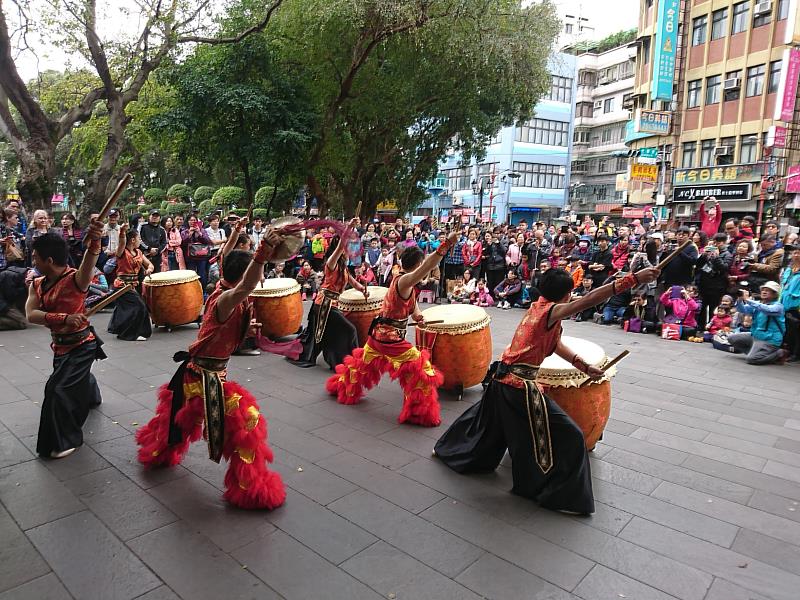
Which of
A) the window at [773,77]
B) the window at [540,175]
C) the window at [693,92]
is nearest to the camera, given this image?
the window at [773,77]

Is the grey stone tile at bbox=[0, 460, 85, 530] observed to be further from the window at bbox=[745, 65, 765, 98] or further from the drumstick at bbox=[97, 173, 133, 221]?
the window at bbox=[745, 65, 765, 98]

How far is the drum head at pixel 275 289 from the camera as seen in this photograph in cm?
729

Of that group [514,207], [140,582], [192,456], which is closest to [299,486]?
[192,456]

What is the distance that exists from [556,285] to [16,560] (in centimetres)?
310

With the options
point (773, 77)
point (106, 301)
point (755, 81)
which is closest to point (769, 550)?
point (106, 301)

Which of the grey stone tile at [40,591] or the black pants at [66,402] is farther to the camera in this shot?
the black pants at [66,402]

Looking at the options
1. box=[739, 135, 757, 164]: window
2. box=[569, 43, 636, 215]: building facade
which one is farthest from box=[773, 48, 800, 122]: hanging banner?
box=[569, 43, 636, 215]: building facade

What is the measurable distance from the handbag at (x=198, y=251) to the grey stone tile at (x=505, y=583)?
9.22 m

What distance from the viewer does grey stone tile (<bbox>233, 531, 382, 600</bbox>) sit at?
2.55 meters

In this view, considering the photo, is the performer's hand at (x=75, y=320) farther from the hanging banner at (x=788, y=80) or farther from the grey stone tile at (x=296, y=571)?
the hanging banner at (x=788, y=80)

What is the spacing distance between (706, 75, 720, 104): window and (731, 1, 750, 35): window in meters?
1.70

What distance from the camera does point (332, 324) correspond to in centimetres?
628

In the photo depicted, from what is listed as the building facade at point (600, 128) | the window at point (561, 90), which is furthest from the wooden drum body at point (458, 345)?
the window at point (561, 90)

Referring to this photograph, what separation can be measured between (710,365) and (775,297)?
4.45 feet
